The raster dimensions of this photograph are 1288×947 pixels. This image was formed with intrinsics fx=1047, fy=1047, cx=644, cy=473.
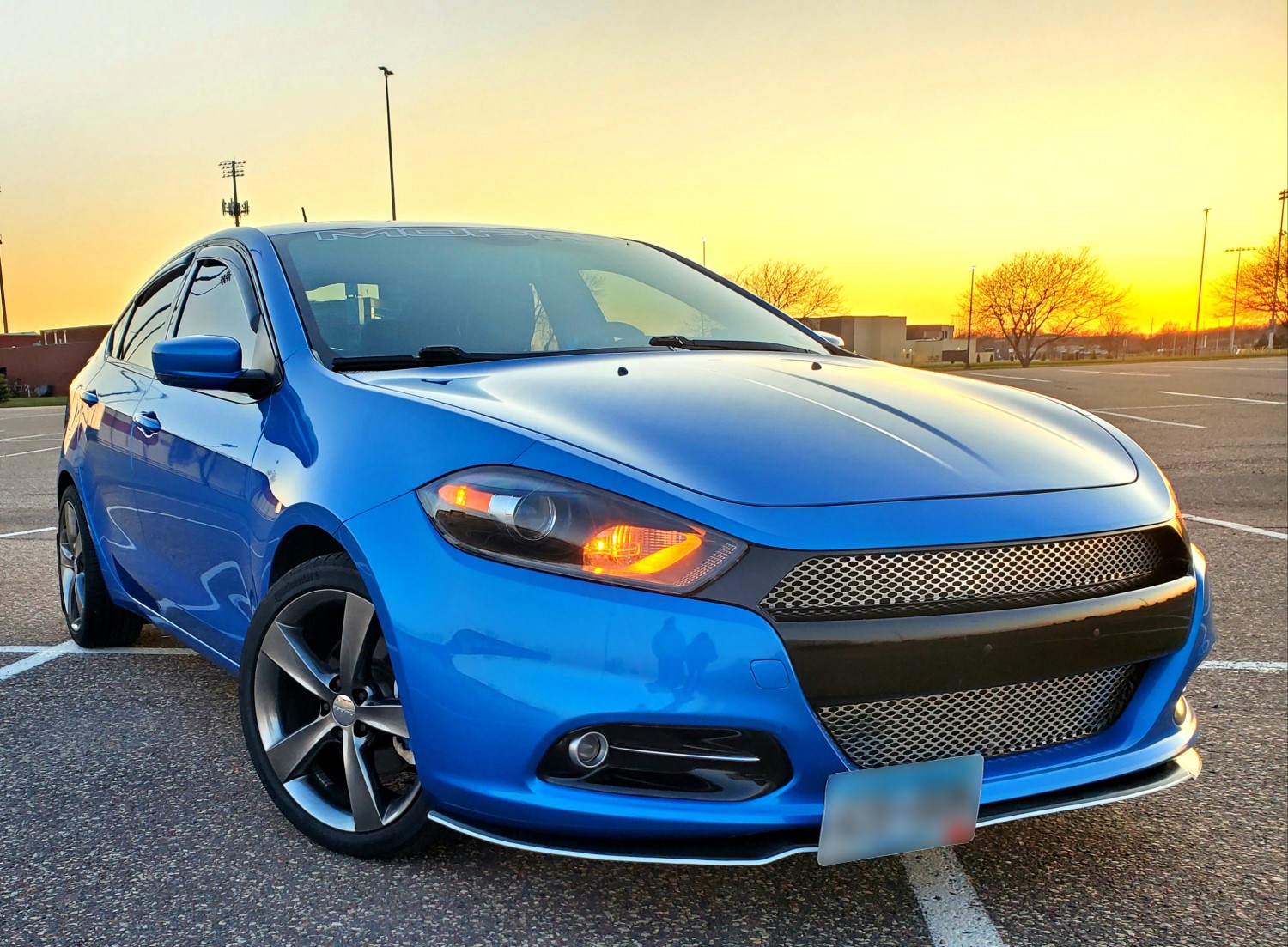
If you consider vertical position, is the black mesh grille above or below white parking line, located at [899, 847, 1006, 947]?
above

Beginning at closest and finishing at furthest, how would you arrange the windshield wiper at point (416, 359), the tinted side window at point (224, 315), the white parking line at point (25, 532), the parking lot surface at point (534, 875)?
the parking lot surface at point (534, 875)
the windshield wiper at point (416, 359)
the tinted side window at point (224, 315)
the white parking line at point (25, 532)

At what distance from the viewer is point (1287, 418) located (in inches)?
543

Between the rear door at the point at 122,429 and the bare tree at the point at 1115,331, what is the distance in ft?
250

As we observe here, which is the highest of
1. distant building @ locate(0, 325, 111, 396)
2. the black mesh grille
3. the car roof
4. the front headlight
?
the car roof

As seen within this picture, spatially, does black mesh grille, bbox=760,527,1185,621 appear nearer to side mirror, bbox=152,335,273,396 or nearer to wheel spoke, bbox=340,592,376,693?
wheel spoke, bbox=340,592,376,693

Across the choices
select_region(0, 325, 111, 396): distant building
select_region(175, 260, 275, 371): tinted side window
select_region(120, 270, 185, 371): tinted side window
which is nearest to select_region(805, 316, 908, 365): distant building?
select_region(0, 325, 111, 396): distant building

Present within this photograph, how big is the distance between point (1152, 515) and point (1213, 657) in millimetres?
2138

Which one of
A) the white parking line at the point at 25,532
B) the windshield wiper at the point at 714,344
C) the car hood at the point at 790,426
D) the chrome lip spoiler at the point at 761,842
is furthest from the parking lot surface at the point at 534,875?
the white parking line at the point at 25,532

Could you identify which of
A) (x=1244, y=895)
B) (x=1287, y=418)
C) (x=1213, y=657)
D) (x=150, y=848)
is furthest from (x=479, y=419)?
(x=1287, y=418)

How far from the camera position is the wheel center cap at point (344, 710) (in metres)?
2.19

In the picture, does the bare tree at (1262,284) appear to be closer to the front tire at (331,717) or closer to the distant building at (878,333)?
the distant building at (878,333)

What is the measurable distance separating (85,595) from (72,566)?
0.25 metres

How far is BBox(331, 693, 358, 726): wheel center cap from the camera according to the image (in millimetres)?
2186

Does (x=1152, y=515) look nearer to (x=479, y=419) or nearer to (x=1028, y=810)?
(x=1028, y=810)
